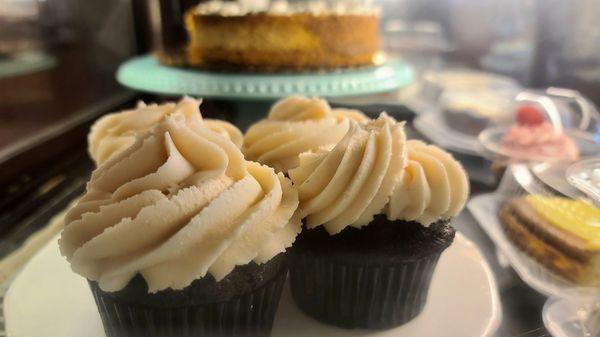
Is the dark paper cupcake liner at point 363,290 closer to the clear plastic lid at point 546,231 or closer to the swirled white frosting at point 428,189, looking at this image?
the swirled white frosting at point 428,189

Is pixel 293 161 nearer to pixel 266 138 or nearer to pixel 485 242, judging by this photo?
pixel 266 138

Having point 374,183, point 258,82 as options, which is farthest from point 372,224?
point 258,82

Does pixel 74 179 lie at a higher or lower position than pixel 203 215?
lower

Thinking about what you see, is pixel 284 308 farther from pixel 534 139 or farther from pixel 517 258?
pixel 534 139

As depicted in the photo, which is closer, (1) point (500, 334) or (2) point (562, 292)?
(1) point (500, 334)

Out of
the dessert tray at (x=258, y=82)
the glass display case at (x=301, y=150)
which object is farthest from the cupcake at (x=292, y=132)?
the dessert tray at (x=258, y=82)

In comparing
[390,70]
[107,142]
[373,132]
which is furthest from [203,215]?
[390,70]
